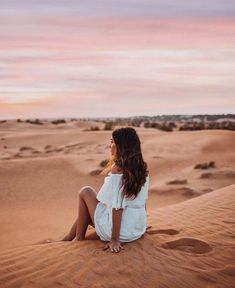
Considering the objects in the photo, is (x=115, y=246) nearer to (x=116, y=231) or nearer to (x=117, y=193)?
(x=116, y=231)

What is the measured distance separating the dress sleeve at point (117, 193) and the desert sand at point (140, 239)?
1.76 ft

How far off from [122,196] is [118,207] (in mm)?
123

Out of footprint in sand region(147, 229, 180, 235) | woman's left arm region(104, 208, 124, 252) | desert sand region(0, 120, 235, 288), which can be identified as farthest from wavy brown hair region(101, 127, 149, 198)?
footprint in sand region(147, 229, 180, 235)

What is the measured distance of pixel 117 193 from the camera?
185 inches

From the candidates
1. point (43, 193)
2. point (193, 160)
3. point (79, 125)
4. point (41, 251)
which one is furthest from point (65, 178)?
point (79, 125)

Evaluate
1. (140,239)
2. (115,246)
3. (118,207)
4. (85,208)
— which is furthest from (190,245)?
(85,208)

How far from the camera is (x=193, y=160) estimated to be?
51.1ft

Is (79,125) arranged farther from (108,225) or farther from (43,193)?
(108,225)

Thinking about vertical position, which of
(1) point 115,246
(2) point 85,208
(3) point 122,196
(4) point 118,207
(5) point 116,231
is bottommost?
(1) point 115,246

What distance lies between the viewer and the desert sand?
4.30 m

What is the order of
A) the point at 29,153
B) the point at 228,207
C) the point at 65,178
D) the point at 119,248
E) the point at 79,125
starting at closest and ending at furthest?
the point at 119,248
the point at 228,207
the point at 65,178
the point at 29,153
the point at 79,125

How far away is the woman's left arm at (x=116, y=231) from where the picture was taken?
4711 mm

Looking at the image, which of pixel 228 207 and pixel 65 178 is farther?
pixel 65 178

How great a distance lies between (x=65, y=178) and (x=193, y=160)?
16.1 feet
